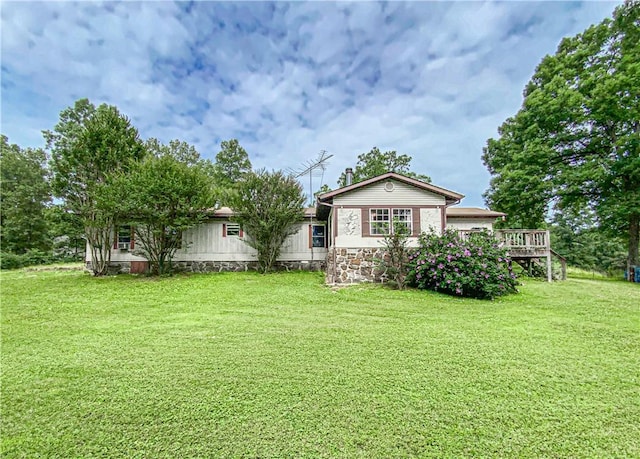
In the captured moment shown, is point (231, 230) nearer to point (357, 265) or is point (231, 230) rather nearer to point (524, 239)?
point (357, 265)

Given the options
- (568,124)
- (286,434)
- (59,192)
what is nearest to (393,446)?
(286,434)

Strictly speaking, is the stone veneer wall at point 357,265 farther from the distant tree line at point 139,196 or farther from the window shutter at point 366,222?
the distant tree line at point 139,196

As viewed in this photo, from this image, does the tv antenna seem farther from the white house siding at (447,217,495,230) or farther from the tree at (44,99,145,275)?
the tree at (44,99,145,275)

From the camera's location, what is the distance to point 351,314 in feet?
18.9

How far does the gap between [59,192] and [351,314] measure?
41.6ft

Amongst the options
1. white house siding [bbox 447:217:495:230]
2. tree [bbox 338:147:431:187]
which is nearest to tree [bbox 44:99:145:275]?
white house siding [bbox 447:217:495:230]

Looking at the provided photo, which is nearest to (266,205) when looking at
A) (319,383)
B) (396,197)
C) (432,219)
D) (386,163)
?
(396,197)

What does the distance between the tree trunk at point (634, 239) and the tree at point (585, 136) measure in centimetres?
5

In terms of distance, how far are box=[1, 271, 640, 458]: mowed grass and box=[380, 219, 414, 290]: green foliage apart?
2.93 m

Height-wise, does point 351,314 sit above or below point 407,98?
below

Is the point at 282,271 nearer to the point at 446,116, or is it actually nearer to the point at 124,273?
the point at 124,273

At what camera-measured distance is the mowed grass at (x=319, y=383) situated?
2064 mm

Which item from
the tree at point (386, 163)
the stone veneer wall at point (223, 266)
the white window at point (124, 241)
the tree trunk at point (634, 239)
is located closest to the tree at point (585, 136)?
the tree trunk at point (634, 239)

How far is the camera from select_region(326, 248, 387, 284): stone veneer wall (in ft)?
31.8
